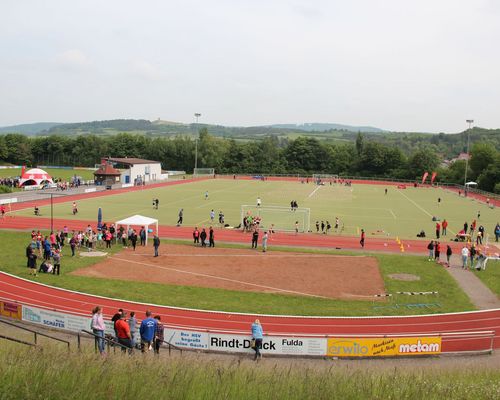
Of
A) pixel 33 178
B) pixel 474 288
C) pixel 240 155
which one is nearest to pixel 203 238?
pixel 474 288

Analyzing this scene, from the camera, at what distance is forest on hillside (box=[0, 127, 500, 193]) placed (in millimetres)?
122062

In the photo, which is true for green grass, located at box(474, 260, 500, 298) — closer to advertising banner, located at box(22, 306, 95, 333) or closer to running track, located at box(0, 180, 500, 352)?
running track, located at box(0, 180, 500, 352)

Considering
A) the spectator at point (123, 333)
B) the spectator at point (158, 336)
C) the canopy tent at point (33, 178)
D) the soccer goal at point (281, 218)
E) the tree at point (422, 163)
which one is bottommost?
the soccer goal at point (281, 218)

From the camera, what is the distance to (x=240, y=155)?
12962 centimetres

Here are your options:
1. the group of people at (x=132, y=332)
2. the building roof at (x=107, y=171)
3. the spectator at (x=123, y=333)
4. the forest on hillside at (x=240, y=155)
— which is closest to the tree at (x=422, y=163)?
the forest on hillside at (x=240, y=155)

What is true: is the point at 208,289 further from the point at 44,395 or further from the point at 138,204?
the point at 138,204

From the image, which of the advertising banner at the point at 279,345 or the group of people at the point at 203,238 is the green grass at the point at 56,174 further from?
the advertising banner at the point at 279,345

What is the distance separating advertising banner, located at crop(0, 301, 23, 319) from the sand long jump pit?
19.8 ft

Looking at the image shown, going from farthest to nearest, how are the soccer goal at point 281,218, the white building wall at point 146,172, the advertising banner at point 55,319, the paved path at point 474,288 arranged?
the white building wall at point 146,172, the soccer goal at point 281,218, the paved path at point 474,288, the advertising banner at point 55,319

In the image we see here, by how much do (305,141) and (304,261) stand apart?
10521cm

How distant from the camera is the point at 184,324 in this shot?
17828 millimetres

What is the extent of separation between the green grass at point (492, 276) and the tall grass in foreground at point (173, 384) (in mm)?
17694

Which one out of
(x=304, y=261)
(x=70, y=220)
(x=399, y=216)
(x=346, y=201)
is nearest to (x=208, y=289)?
(x=304, y=261)

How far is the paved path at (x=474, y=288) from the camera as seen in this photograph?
69.3ft
